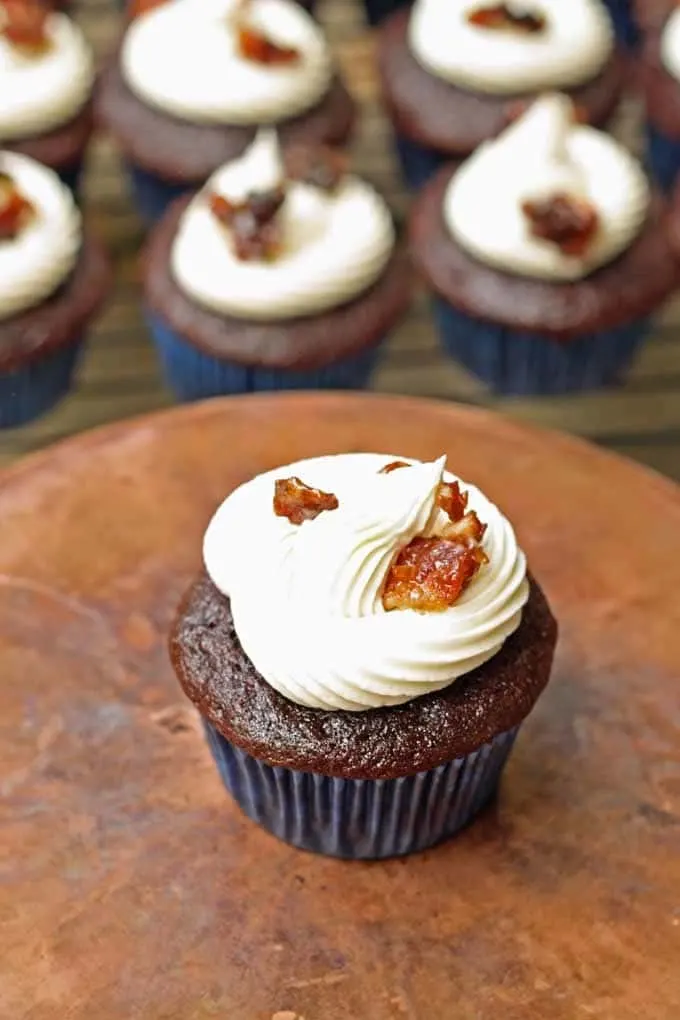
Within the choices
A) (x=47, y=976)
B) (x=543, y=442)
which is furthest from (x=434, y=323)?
(x=47, y=976)

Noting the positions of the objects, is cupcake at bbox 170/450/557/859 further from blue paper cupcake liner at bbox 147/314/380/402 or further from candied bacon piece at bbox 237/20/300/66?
candied bacon piece at bbox 237/20/300/66

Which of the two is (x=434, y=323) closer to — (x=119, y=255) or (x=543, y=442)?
(x=119, y=255)

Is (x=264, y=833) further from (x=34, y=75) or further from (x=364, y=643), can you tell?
(x=34, y=75)

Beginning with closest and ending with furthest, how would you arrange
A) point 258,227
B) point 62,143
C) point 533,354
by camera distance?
point 258,227
point 533,354
point 62,143

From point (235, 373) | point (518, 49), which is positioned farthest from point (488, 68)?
point (235, 373)

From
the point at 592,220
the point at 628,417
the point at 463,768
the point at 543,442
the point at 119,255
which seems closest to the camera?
the point at 463,768

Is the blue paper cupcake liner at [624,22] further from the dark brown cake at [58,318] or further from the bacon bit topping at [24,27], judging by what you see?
the dark brown cake at [58,318]

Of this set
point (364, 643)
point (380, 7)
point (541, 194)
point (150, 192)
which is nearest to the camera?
point (364, 643)

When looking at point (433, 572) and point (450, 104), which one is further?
point (450, 104)
